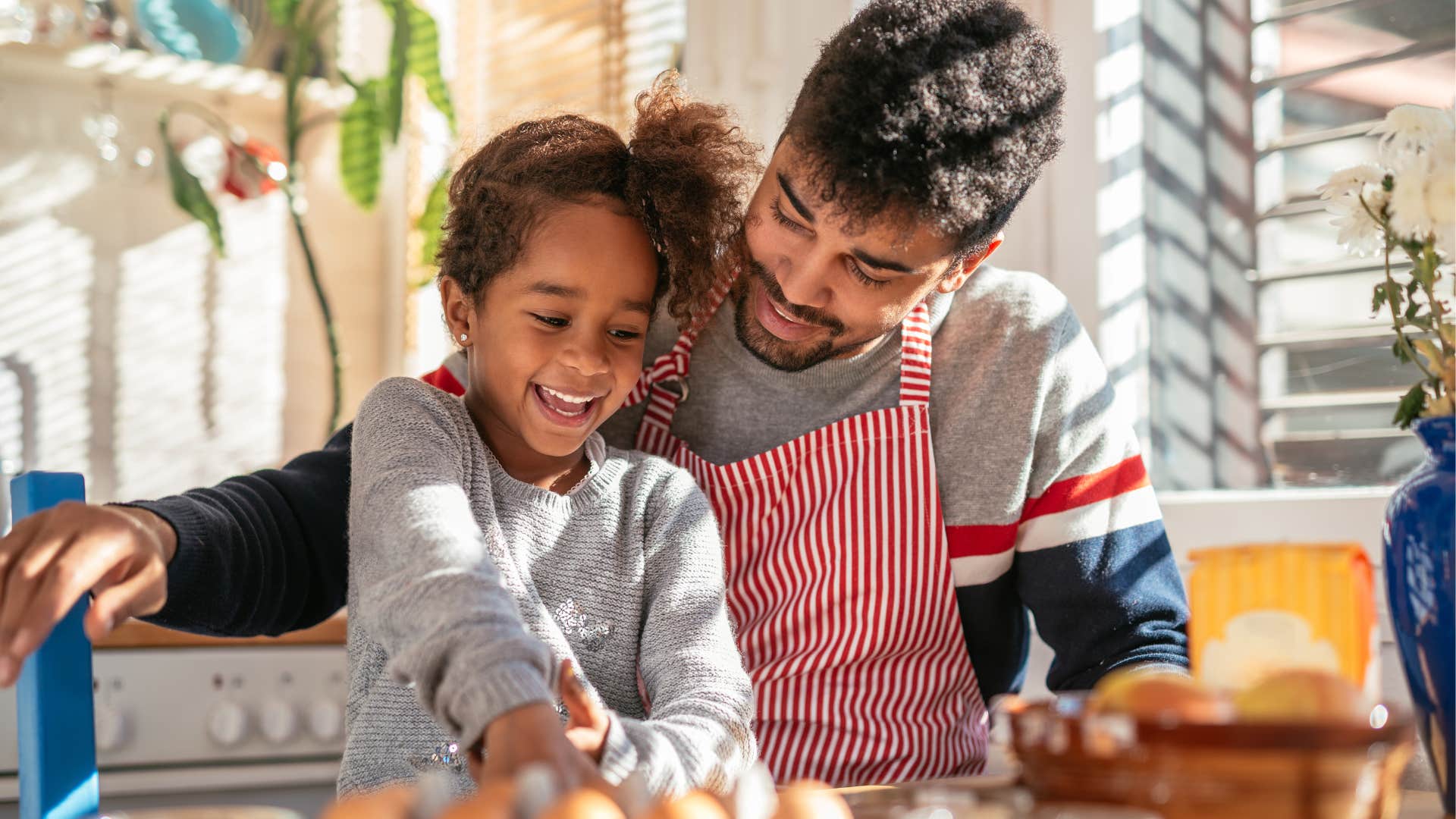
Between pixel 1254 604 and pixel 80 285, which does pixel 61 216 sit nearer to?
pixel 80 285

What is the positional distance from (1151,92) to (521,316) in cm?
93

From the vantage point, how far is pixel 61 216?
2322 millimetres

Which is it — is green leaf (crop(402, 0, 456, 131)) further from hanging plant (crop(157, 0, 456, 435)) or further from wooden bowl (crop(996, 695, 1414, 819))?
wooden bowl (crop(996, 695, 1414, 819))

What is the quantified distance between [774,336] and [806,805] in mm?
625

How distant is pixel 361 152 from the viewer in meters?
2.42

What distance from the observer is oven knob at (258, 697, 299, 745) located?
5.23 ft

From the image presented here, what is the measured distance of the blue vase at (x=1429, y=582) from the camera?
0.73 metres

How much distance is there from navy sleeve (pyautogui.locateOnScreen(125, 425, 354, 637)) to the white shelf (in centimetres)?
146

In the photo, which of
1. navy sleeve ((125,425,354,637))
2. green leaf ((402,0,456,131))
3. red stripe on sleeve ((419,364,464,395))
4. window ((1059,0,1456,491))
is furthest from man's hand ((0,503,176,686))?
green leaf ((402,0,456,131))

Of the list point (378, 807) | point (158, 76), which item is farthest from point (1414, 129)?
point (158, 76)

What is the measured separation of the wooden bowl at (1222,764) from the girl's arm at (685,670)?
30 cm

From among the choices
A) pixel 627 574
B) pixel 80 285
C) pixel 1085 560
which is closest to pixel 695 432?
pixel 627 574

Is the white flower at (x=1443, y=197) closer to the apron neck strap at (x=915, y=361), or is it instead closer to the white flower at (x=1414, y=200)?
the white flower at (x=1414, y=200)

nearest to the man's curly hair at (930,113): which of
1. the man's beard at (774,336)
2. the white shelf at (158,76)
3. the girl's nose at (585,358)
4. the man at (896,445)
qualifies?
the man at (896,445)
